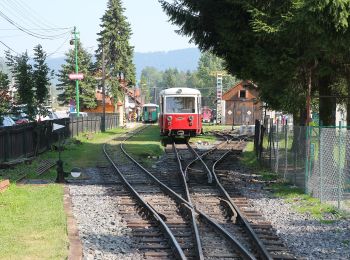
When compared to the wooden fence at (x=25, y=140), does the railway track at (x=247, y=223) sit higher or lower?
lower

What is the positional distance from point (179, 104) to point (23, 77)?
412 inches

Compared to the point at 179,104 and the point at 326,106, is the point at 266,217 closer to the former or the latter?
the point at 326,106

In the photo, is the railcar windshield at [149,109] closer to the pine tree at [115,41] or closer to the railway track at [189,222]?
the pine tree at [115,41]

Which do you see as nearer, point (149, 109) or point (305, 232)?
point (305, 232)

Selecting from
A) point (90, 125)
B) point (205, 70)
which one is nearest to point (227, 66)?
point (90, 125)

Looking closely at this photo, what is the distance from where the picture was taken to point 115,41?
2876 inches

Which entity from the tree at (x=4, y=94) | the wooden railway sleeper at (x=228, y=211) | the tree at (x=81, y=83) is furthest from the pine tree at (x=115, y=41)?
the wooden railway sleeper at (x=228, y=211)

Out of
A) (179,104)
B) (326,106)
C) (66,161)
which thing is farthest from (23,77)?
(326,106)

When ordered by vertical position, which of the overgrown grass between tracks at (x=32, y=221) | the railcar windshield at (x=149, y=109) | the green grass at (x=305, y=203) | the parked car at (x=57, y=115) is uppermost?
the railcar windshield at (x=149, y=109)

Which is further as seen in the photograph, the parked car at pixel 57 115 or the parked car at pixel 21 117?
the parked car at pixel 57 115

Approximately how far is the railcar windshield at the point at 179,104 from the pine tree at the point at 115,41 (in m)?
38.8

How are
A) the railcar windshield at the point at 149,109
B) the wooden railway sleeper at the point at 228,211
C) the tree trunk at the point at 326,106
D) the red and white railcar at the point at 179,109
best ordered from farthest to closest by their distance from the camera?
the railcar windshield at the point at 149,109 < the red and white railcar at the point at 179,109 < the tree trunk at the point at 326,106 < the wooden railway sleeper at the point at 228,211

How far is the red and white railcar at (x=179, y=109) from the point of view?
110ft

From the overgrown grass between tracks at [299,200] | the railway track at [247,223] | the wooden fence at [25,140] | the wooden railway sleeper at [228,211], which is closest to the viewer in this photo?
the railway track at [247,223]
